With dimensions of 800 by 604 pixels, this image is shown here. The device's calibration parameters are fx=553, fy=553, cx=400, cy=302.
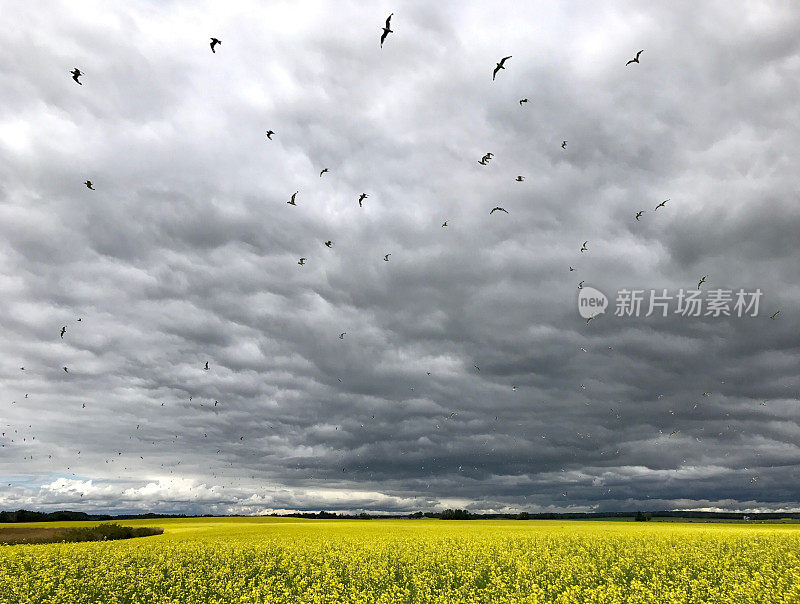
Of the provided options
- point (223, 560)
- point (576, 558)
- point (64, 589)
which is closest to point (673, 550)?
point (576, 558)

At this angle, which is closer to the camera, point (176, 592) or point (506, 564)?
point (176, 592)

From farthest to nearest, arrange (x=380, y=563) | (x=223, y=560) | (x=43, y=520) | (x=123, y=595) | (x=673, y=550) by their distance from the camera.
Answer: (x=43, y=520), (x=673, y=550), (x=223, y=560), (x=380, y=563), (x=123, y=595)

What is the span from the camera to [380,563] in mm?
29297

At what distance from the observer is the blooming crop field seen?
2206cm

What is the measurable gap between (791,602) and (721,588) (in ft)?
12.3

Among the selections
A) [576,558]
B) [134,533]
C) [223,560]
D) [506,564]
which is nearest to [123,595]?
[223,560]

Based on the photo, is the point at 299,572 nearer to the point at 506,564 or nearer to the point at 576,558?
the point at 506,564

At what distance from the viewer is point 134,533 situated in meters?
56.4

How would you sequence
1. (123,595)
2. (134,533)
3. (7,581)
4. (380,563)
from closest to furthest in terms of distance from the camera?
(123,595), (7,581), (380,563), (134,533)

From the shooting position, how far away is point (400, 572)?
1125 inches

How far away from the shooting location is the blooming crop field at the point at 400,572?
22.1 metres

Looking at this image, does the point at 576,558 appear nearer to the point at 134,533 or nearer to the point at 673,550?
the point at 673,550

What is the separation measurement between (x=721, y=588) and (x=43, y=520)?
101 meters

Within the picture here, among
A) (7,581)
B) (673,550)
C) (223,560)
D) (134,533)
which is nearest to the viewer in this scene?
(7,581)
